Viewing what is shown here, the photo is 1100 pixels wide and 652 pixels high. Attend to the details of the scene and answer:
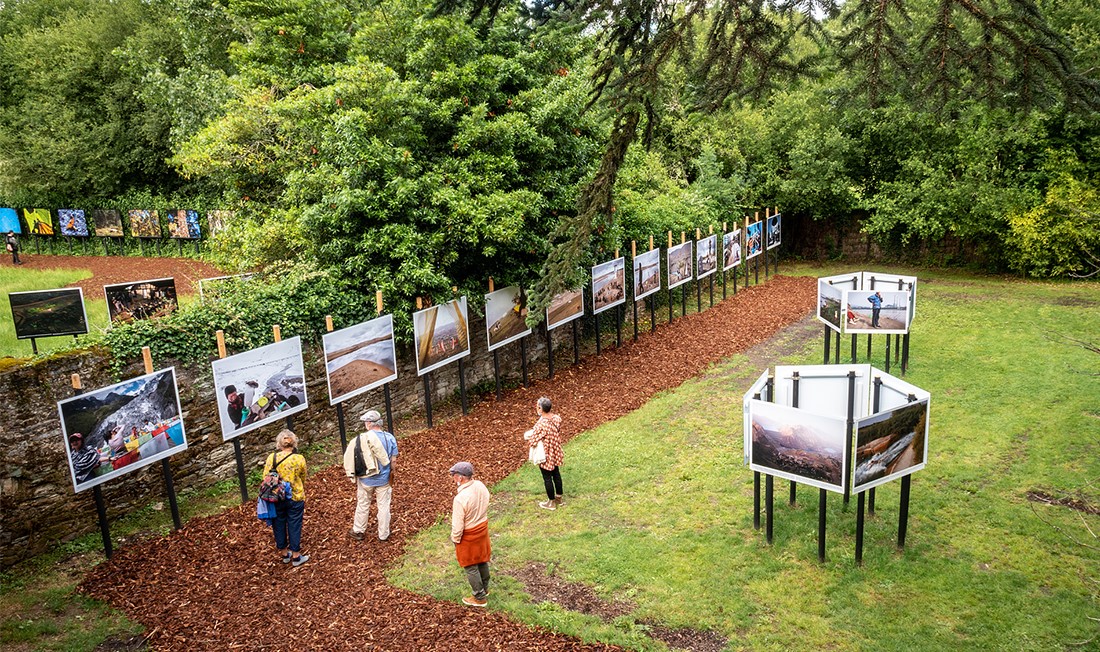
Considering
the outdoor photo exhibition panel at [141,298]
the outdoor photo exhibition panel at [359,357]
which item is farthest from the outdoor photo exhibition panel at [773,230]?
the outdoor photo exhibition panel at [141,298]

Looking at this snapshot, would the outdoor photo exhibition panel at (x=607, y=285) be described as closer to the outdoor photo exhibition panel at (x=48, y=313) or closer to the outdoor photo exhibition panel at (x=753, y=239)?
the outdoor photo exhibition panel at (x=753, y=239)

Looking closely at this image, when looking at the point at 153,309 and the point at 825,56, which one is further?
the point at 153,309

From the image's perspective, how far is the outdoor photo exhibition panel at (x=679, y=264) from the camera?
2070 centimetres

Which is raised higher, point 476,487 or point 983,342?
point 476,487

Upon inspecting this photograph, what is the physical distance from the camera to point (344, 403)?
13.1 meters

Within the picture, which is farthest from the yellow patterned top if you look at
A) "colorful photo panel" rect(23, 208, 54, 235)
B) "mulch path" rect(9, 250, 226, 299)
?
"colorful photo panel" rect(23, 208, 54, 235)

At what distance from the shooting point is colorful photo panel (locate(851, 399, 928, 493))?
8.34 m

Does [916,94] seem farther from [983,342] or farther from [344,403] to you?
[983,342]

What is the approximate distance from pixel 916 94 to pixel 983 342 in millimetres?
13230

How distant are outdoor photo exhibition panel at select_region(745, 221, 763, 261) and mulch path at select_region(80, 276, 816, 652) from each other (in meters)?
14.9

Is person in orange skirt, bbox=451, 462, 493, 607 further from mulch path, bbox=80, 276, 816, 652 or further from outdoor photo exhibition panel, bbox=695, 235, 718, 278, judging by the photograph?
outdoor photo exhibition panel, bbox=695, 235, 718, 278

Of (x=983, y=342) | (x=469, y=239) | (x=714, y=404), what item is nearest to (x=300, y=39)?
(x=469, y=239)

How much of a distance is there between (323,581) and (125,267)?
84.5 feet

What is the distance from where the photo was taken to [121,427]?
9172 mm
